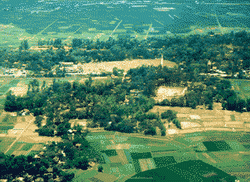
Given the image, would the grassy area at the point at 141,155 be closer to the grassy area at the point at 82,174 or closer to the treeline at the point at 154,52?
the grassy area at the point at 82,174

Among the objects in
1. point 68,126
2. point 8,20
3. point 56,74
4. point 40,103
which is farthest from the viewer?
point 8,20

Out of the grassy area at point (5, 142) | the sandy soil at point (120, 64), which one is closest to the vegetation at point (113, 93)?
the sandy soil at point (120, 64)

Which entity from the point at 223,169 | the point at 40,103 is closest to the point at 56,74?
the point at 40,103

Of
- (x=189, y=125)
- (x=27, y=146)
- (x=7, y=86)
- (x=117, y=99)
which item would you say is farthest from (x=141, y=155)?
(x=7, y=86)

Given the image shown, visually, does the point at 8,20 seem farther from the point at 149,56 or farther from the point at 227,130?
the point at 227,130

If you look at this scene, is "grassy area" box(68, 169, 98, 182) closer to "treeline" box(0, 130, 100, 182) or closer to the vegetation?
"treeline" box(0, 130, 100, 182)

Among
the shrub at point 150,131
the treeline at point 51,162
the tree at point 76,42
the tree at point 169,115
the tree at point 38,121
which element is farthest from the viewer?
the tree at point 76,42
